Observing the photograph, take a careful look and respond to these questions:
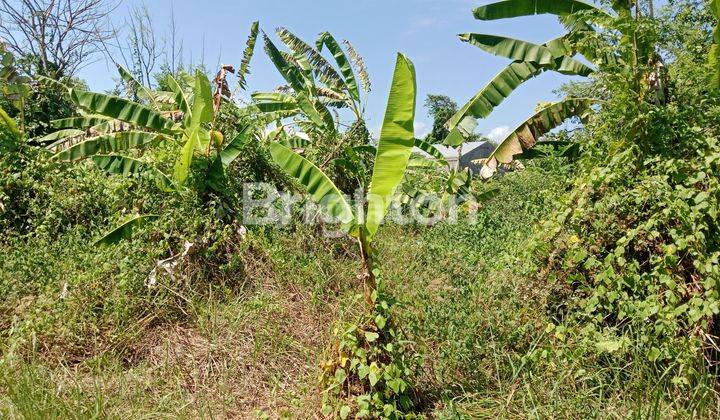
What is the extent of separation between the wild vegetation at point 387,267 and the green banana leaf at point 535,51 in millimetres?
22

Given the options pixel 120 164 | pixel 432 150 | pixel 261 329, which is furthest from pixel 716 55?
pixel 120 164

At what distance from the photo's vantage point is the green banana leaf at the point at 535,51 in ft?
17.8

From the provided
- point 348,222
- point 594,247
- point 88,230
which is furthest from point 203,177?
point 594,247

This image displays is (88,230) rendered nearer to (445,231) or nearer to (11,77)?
(11,77)

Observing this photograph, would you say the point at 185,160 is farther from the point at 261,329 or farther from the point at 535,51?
the point at 535,51

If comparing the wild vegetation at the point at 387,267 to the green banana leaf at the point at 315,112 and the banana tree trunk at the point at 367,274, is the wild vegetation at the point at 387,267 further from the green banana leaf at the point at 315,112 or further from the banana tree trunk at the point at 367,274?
the green banana leaf at the point at 315,112

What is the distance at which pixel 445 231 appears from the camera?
18.9 ft

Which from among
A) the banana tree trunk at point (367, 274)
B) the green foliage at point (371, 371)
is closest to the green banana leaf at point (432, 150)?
the banana tree trunk at point (367, 274)

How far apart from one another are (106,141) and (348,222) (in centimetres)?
442

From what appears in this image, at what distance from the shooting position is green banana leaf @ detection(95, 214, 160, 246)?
185 inches

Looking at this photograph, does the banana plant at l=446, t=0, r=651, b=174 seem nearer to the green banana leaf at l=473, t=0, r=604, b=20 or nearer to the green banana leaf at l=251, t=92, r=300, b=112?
the green banana leaf at l=473, t=0, r=604, b=20

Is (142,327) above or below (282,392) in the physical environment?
above

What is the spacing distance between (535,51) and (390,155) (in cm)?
350

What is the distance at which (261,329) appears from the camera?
12.1 ft
